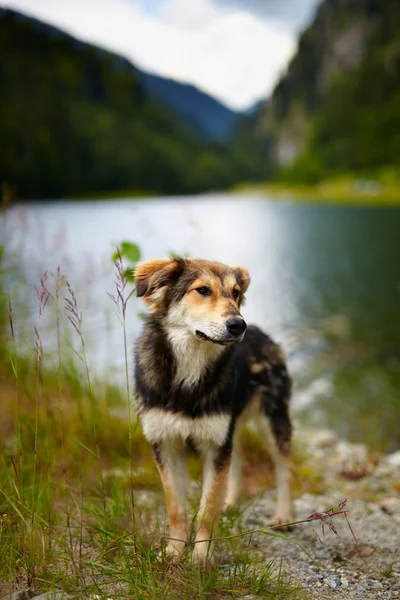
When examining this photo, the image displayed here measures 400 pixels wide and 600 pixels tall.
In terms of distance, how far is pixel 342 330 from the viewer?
58.3 feet

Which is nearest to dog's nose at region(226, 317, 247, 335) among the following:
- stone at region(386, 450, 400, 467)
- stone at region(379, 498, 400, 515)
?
stone at region(379, 498, 400, 515)

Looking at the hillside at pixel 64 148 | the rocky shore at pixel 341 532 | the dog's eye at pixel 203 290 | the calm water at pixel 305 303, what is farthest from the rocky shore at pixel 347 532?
the hillside at pixel 64 148

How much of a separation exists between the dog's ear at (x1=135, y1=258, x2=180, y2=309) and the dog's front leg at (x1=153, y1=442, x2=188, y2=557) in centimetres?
122

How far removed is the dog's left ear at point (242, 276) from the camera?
4.62 metres

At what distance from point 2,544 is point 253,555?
1.95 metres

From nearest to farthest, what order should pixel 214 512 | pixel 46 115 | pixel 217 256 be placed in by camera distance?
pixel 214 512 → pixel 217 256 → pixel 46 115

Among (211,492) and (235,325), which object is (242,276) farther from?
(211,492)

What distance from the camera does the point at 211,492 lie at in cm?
420

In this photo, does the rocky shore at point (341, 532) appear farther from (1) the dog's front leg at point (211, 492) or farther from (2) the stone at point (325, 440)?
(1) the dog's front leg at point (211, 492)

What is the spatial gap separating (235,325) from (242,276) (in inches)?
38.6

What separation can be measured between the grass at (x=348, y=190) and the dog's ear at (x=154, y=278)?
313 feet

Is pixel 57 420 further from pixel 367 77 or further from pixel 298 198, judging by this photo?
pixel 367 77

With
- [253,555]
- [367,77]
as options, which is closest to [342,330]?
[253,555]

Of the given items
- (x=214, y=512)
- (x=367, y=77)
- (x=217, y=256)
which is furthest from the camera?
(x=367, y=77)
